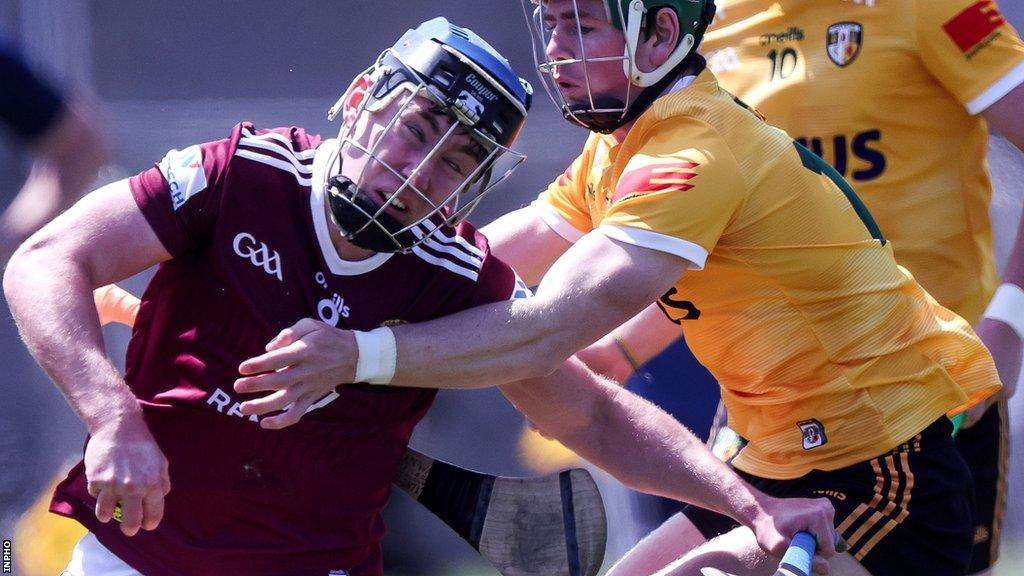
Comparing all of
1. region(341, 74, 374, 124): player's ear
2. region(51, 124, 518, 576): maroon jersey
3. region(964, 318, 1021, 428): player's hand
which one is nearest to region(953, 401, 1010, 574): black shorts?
region(964, 318, 1021, 428): player's hand

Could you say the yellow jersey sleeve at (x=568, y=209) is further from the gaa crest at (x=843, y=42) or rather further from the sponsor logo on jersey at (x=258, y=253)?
the sponsor logo on jersey at (x=258, y=253)

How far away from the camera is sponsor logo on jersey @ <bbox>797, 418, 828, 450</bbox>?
110 inches

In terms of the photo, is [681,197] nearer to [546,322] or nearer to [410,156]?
[546,322]

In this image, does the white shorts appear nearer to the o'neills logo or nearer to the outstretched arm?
the outstretched arm

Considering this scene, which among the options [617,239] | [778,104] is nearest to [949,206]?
[778,104]

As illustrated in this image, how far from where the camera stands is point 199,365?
259 centimetres

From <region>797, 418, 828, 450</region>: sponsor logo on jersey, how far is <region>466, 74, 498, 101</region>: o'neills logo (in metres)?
0.94

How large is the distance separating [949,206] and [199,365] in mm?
1935

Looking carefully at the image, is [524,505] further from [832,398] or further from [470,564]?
[470,564]

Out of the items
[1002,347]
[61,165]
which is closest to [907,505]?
[1002,347]

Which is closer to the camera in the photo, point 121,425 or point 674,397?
point 121,425

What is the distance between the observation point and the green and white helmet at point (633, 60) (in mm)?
2762

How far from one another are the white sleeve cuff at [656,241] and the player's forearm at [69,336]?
92 centimetres

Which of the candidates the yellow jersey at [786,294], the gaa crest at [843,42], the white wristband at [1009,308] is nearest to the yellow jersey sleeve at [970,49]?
the gaa crest at [843,42]
